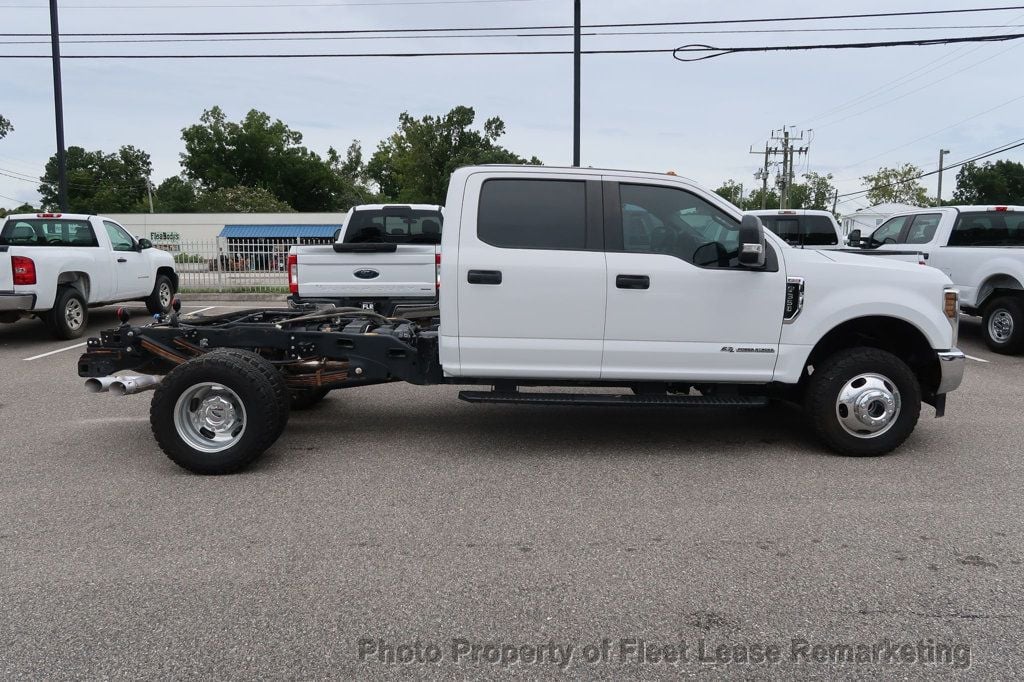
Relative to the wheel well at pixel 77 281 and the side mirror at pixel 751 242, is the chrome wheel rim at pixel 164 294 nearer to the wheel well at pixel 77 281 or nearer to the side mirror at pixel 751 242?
the wheel well at pixel 77 281

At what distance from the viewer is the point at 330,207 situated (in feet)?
300

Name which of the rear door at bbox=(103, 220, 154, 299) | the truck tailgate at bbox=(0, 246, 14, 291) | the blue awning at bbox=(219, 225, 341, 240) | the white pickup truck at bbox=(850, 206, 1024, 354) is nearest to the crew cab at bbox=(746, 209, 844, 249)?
the white pickup truck at bbox=(850, 206, 1024, 354)

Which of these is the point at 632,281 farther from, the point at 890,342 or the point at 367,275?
the point at 367,275

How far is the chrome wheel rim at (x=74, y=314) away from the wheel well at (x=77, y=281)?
0.22 metres

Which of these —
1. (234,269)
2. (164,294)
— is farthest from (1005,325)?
(234,269)

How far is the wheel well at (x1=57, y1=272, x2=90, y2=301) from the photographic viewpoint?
11.5m

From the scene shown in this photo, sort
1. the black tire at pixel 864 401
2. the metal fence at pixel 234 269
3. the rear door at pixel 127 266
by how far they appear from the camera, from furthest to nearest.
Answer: the metal fence at pixel 234 269, the rear door at pixel 127 266, the black tire at pixel 864 401

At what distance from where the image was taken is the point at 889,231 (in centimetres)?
1288

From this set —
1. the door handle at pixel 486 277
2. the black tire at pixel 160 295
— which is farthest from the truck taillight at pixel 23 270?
the door handle at pixel 486 277

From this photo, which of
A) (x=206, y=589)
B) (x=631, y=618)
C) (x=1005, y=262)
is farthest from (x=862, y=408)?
(x=1005, y=262)

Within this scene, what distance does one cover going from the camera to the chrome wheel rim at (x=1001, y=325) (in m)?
10.5

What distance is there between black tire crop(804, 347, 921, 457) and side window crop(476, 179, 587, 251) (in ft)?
6.59

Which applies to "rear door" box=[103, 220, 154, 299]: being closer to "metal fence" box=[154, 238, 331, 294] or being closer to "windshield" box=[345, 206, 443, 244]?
"windshield" box=[345, 206, 443, 244]

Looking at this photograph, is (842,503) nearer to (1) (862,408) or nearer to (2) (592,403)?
(1) (862,408)
